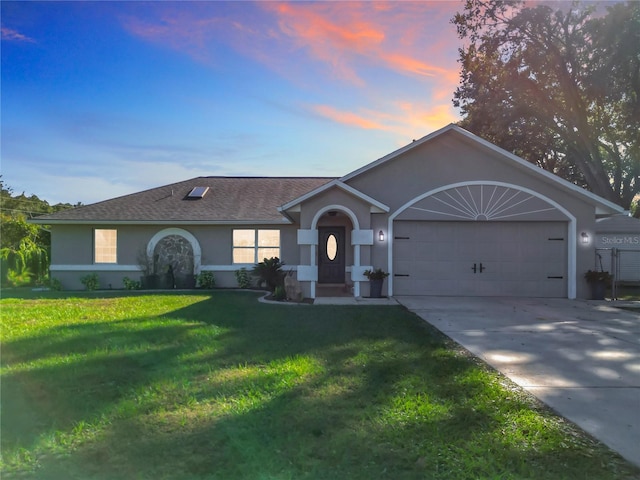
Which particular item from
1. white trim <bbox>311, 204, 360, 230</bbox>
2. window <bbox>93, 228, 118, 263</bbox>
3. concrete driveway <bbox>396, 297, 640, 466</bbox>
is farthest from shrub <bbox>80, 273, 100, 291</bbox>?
concrete driveway <bbox>396, 297, 640, 466</bbox>

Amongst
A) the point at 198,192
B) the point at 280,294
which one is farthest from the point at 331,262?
the point at 198,192

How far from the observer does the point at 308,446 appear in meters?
3.35

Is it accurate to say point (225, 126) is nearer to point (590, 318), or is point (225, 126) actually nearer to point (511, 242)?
point (511, 242)

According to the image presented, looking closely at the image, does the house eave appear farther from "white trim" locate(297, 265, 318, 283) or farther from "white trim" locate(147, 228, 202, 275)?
"white trim" locate(297, 265, 318, 283)

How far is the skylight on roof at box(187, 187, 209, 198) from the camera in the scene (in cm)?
1777

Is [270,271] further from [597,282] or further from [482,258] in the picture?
[597,282]

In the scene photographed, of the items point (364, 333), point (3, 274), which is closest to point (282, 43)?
point (364, 333)

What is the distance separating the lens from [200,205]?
1700cm

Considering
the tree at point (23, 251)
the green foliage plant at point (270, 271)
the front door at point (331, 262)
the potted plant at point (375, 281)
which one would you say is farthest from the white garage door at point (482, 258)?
the tree at point (23, 251)

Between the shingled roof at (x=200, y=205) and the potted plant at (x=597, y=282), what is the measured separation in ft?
33.3

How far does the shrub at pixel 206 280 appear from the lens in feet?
51.9

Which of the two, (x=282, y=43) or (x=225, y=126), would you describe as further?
(x=225, y=126)

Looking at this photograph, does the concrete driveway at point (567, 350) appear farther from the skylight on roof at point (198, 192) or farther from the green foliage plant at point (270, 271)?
the skylight on roof at point (198, 192)

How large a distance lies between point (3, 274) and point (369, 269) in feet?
52.7
